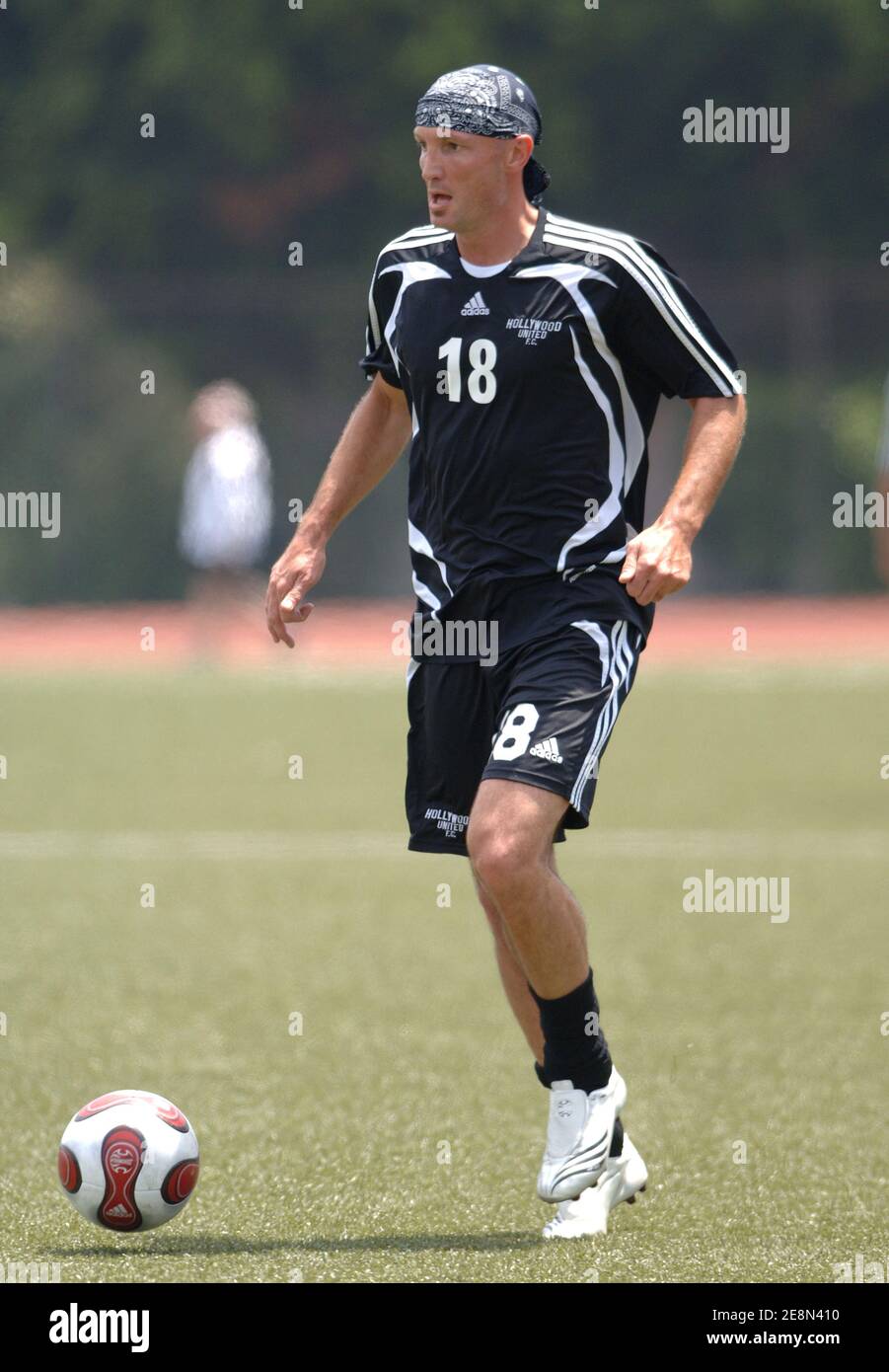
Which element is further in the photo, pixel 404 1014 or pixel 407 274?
pixel 404 1014

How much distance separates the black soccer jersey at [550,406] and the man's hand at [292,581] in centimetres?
37

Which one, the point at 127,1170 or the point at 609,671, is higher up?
the point at 609,671

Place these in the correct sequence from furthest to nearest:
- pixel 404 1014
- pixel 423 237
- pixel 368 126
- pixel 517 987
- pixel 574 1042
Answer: pixel 368 126 → pixel 404 1014 → pixel 423 237 → pixel 517 987 → pixel 574 1042

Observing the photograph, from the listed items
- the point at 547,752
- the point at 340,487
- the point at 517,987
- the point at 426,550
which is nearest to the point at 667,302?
the point at 426,550

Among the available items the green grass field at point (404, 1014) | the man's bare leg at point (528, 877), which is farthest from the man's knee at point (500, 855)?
the green grass field at point (404, 1014)

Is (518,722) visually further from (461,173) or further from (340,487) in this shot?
(461,173)

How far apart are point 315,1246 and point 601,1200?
628 millimetres

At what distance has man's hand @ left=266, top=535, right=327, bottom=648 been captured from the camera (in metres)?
5.16

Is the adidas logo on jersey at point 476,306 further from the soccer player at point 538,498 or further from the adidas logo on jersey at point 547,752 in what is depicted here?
the adidas logo on jersey at point 547,752

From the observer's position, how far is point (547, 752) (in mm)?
4660

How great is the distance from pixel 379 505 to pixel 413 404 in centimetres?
2239

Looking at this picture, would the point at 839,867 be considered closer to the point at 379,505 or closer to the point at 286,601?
the point at 286,601

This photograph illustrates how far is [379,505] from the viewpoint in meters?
27.4
